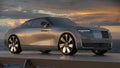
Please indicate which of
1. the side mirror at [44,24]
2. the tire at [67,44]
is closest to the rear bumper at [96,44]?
the tire at [67,44]

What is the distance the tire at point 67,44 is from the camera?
14602 mm

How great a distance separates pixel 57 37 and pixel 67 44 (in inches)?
21.6

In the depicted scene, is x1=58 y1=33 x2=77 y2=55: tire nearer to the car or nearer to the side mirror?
the car

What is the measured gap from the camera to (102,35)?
15227 millimetres

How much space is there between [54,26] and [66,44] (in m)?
1.09

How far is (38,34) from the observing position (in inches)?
623

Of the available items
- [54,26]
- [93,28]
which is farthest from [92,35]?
[54,26]

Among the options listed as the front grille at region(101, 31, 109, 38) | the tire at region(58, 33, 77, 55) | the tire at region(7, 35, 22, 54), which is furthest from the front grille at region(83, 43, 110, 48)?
the tire at region(7, 35, 22, 54)

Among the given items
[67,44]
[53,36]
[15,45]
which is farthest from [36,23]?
[67,44]

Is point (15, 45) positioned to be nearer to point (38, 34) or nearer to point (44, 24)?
point (38, 34)

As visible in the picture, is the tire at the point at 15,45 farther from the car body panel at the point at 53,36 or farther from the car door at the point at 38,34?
the car door at the point at 38,34

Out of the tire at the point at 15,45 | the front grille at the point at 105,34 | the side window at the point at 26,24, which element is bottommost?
the tire at the point at 15,45

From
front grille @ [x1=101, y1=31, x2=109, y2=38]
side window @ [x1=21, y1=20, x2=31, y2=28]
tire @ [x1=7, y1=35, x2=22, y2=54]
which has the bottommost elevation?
tire @ [x1=7, y1=35, x2=22, y2=54]

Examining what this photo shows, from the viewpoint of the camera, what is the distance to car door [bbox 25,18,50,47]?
51.0 ft
